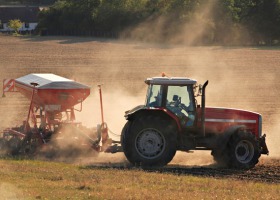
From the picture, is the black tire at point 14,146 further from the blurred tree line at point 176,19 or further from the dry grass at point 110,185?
the blurred tree line at point 176,19

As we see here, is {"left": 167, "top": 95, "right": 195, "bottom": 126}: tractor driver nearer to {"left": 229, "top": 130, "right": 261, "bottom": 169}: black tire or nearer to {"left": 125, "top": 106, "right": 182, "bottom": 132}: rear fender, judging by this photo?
{"left": 125, "top": 106, "right": 182, "bottom": 132}: rear fender

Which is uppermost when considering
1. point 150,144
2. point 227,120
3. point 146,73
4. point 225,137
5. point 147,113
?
point 147,113

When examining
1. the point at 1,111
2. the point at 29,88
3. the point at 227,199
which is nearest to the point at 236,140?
the point at 227,199

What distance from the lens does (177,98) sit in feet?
53.7

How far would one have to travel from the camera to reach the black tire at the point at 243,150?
16312 mm

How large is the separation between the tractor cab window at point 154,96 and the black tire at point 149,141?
17.1 inches

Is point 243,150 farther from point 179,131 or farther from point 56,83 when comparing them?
point 56,83

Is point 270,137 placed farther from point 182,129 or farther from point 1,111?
point 1,111

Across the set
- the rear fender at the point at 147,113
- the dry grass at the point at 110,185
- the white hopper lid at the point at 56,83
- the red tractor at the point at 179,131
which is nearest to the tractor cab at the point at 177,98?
the red tractor at the point at 179,131

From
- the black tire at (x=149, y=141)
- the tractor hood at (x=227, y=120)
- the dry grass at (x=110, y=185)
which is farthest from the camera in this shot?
the tractor hood at (x=227, y=120)

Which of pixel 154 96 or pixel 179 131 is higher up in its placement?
pixel 154 96

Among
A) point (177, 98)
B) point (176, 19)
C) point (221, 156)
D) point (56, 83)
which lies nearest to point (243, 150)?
point (221, 156)

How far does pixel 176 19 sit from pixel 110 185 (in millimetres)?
53076

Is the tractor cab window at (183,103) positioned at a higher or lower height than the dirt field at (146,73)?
higher
